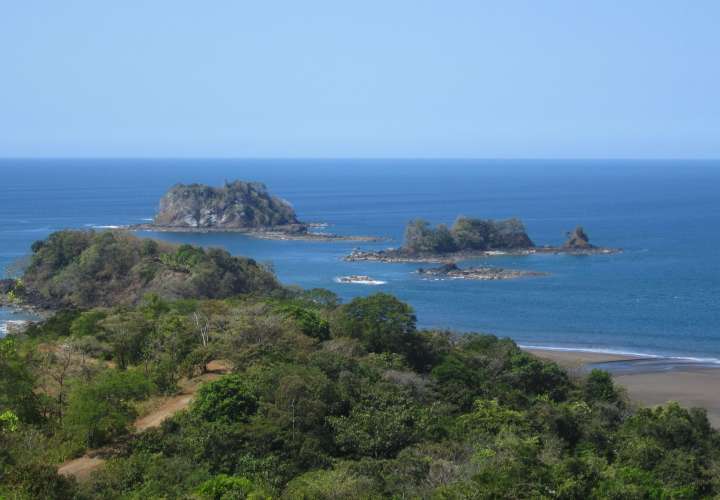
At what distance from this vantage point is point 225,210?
414 ft

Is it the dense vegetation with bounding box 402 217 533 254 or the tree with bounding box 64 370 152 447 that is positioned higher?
the tree with bounding box 64 370 152 447

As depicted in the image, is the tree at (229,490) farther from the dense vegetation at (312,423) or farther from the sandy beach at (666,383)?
the sandy beach at (666,383)

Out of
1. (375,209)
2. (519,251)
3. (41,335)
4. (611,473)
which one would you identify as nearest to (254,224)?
(375,209)

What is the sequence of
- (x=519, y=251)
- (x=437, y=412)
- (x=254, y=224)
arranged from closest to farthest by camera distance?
(x=437, y=412) → (x=519, y=251) → (x=254, y=224)

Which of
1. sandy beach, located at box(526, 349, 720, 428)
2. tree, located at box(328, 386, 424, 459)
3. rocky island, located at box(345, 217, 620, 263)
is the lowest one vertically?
sandy beach, located at box(526, 349, 720, 428)

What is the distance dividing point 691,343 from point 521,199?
11703 centimetres

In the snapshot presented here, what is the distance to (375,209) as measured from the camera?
149250mm

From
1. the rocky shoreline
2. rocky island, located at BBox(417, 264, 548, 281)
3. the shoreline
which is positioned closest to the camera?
rocky island, located at BBox(417, 264, 548, 281)

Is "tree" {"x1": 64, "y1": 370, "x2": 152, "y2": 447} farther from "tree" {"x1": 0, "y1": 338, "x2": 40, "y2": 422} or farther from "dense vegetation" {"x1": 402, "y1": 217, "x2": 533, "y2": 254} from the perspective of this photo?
"dense vegetation" {"x1": 402, "y1": 217, "x2": 533, "y2": 254}

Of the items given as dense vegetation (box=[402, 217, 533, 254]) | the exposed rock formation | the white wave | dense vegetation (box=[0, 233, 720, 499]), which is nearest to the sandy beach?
the white wave

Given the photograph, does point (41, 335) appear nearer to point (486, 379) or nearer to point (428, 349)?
point (428, 349)

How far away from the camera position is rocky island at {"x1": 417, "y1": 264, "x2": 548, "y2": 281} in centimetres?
8175

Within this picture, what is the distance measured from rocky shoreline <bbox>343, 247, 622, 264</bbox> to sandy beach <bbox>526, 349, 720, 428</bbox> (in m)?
39.7

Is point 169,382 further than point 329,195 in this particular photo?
No
